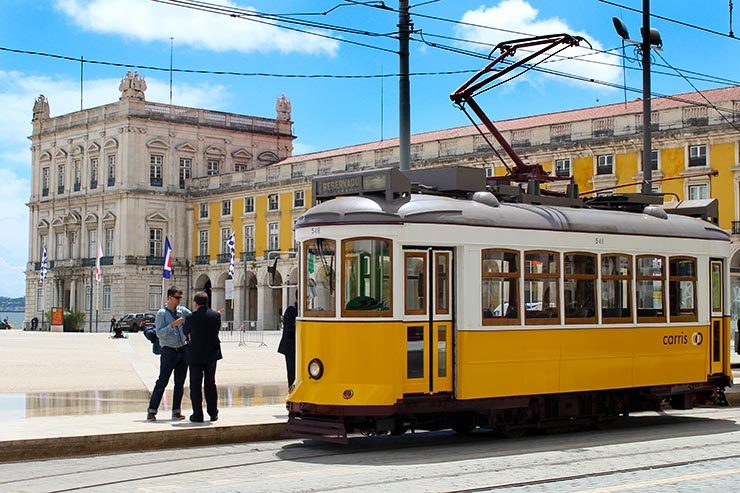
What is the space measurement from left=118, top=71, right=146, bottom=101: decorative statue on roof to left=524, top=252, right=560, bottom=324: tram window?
7854 centimetres

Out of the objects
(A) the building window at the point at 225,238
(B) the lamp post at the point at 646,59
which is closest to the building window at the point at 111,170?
(A) the building window at the point at 225,238

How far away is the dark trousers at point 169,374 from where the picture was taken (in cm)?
1483

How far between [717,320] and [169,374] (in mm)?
7783

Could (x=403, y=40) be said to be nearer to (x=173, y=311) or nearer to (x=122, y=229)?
(x=173, y=311)

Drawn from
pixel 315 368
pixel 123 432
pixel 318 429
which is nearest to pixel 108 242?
pixel 123 432

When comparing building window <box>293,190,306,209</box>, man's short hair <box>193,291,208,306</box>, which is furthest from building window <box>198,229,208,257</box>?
man's short hair <box>193,291,208,306</box>

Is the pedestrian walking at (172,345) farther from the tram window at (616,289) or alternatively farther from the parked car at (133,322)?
the parked car at (133,322)

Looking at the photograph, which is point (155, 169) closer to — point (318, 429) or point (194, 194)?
point (194, 194)

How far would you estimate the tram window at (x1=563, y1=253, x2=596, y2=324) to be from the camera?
1448cm

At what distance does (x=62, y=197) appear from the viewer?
319 feet

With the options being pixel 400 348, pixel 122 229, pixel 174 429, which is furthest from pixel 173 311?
pixel 122 229

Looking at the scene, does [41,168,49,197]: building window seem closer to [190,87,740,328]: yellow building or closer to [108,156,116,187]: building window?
[108,156,116,187]: building window

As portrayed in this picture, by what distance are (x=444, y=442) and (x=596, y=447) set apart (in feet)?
6.20

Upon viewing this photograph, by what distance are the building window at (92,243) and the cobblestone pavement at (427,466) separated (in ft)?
271
